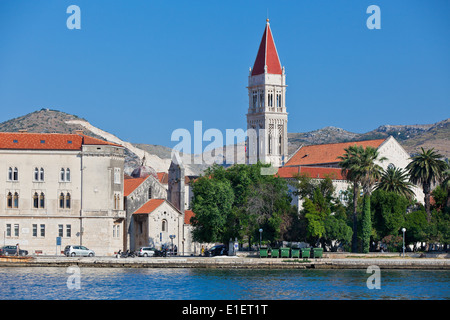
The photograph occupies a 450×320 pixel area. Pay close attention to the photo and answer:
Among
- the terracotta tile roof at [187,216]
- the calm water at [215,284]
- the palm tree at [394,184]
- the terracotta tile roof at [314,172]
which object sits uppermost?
the terracotta tile roof at [314,172]

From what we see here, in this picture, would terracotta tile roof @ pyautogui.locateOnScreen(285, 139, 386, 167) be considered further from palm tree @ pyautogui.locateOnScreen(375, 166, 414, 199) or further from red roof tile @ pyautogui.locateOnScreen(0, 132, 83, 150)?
red roof tile @ pyautogui.locateOnScreen(0, 132, 83, 150)

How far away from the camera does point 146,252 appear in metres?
76.2

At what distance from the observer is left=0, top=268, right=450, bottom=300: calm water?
49.5m

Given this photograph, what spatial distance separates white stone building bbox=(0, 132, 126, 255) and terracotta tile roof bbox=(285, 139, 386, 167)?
42.3 m

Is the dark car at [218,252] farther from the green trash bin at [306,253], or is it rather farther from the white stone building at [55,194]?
the green trash bin at [306,253]

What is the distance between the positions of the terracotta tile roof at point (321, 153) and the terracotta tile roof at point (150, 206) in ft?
114

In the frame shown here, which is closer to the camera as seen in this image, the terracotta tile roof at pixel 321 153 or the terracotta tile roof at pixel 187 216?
the terracotta tile roof at pixel 187 216

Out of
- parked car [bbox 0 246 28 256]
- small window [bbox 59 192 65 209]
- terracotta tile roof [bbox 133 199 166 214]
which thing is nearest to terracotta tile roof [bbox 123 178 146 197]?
terracotta tile roof [bbox 133 199 166 214]

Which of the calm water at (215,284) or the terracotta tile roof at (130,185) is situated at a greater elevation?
the terracotta tile roof at (130,185)

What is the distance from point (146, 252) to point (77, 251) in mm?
6173

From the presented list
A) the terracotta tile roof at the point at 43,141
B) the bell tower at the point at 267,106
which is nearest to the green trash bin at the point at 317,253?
the terracotta tile roof at the point at 43,141

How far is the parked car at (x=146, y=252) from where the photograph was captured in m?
75.9

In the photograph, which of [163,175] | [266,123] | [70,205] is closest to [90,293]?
[70,205]
